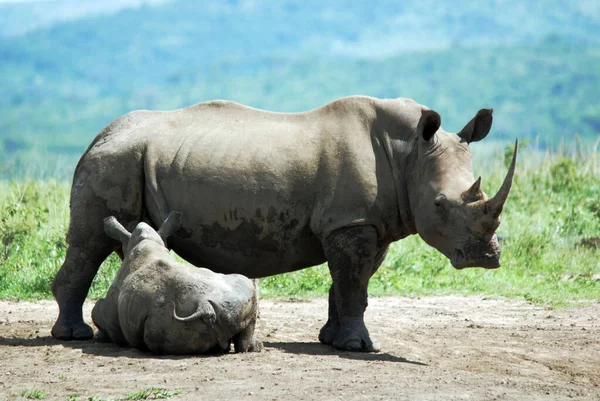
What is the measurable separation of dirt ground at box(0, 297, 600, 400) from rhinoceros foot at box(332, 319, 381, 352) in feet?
0.32

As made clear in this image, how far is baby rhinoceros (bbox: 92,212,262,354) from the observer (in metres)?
7.61

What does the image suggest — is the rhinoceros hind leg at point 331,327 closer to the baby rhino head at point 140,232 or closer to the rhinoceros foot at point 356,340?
the rhinoceros foot at point 356,340

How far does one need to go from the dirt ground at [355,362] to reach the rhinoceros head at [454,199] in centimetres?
84

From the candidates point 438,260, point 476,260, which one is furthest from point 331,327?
point 438,260

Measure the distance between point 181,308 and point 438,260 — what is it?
6.12 m

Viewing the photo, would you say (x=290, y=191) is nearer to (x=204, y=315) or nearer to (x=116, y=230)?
(x=116, y=230)

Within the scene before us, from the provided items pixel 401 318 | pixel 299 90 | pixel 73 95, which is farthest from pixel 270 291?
pixel 73 95

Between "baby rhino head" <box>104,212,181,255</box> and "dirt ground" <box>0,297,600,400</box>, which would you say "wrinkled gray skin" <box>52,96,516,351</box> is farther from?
"dirt ground" <box>0,297,600,400</box>

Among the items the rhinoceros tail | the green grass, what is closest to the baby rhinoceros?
the rhinoceros tail

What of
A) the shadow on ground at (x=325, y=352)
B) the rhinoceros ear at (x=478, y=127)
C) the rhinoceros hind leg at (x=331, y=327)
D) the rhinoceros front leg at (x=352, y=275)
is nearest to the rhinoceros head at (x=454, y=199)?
the rhinoceros ear at (x=478, y=127)

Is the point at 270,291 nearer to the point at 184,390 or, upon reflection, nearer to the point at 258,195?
the point at 258,195

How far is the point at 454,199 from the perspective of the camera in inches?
325

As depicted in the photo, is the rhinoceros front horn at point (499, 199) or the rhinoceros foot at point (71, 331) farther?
the rhinoceros foot at point (71, 331)

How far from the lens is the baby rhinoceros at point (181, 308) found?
7613 millimetres
